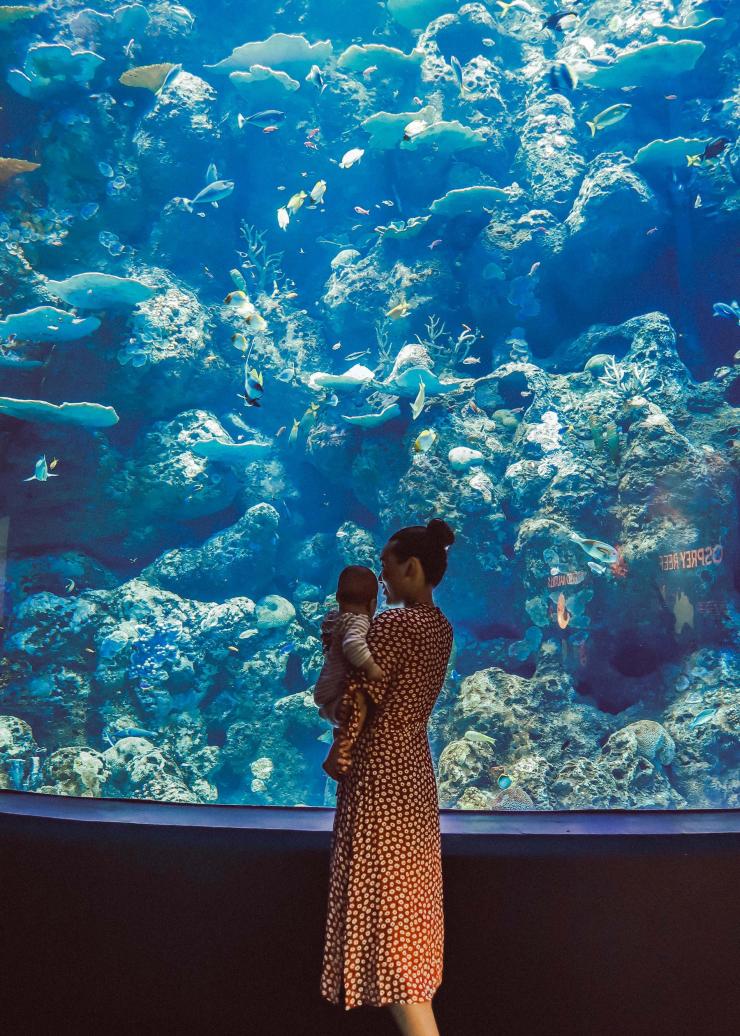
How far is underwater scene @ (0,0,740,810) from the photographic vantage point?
25.1 ft

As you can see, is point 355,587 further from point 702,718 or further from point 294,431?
point 294,431

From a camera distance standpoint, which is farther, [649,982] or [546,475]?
[546,475]

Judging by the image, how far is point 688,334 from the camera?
10.2 metres

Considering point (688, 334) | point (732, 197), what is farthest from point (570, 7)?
point (688, 334)

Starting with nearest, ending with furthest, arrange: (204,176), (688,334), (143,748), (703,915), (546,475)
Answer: (703,915)
(143,748)
(546,475)
(688,334)
(204,176)

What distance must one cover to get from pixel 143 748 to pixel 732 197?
1202cm

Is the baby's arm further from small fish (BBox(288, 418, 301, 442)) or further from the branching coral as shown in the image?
the branching coral

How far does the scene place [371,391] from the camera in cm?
980

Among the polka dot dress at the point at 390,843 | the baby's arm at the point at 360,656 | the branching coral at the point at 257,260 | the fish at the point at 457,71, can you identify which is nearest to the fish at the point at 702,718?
the polka dot dress at the point at 390,843

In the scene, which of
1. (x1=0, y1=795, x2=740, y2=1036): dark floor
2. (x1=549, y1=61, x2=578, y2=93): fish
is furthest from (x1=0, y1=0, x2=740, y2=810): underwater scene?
(x1=0, y1=795, x2=740, y2=1036): dark floor

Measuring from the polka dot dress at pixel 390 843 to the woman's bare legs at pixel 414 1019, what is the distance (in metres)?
0.03

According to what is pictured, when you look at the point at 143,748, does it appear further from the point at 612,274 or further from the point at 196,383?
the point at 612,274

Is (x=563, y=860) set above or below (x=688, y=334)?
below

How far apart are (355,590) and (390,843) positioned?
67cm
